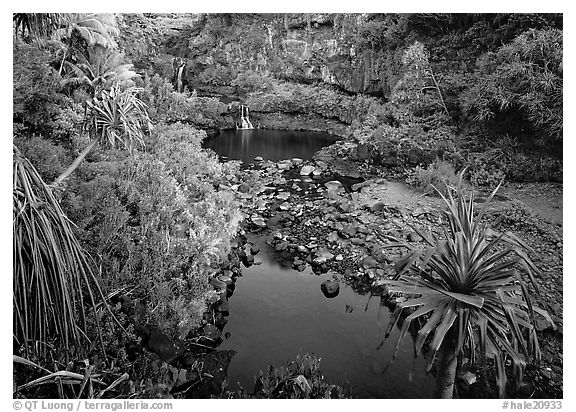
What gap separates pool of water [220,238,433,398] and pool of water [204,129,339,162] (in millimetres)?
5860

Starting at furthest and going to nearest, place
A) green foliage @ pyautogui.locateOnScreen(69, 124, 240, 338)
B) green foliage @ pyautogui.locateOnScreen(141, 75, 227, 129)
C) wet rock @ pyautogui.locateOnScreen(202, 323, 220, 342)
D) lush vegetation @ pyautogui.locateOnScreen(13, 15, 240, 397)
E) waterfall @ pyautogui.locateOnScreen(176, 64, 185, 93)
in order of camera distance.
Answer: waterfall @ pyautogui.locateOnScreen(176, 64, 185, 93) → green foliage @ pyautogui.locateOnScreen(141, 75, 227, 129) → wet rock @ pyautogui.locateOnScreen(202, 323, 220, 342) → green foliage @ pyautogui.locateOnScreen(69, 124, 240, 338) → lush vegetation @ pyautogui.locateOnScreen(13, 15, 240, 397)

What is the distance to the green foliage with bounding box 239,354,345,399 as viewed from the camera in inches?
98.6

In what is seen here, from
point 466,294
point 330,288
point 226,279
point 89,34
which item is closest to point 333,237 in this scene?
point 330,288

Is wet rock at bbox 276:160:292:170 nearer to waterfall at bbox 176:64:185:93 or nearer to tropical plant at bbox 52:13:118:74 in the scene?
tropical plant at bbox 52:13:118:74

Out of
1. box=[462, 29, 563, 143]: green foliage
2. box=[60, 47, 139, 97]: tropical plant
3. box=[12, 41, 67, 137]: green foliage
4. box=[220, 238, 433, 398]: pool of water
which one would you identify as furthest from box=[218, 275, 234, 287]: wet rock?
box=[60, 47, 139, 97]: tropical plant

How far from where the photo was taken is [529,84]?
5.02 meters

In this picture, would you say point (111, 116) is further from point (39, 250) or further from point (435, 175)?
point (435, 175)

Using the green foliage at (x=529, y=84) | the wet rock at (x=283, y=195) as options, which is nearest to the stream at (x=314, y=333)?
the wet rock at (x=283, y=195)

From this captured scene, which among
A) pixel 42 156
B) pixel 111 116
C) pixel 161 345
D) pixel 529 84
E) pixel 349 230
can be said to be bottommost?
pixel 161 345

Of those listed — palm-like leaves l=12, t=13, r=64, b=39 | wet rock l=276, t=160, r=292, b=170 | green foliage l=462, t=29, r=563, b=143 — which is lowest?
wet rock l=276, t=160, r=292, b=170

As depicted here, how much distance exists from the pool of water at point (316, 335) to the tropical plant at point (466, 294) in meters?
0.77

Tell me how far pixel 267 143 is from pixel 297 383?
9905mm

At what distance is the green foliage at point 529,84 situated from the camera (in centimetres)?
442

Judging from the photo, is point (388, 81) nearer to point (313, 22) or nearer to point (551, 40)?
point (313, 22)
